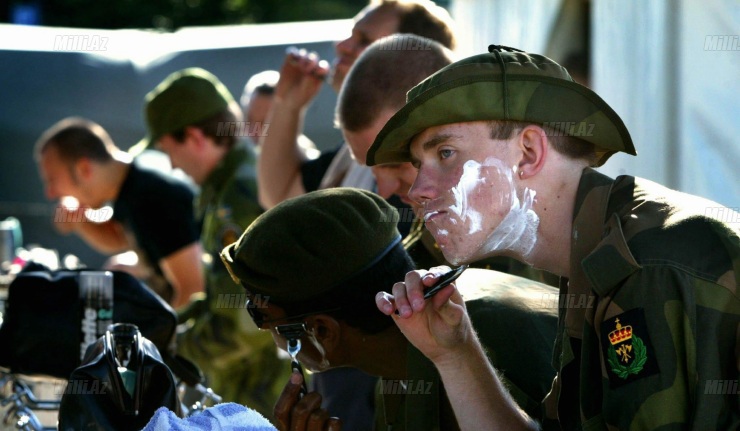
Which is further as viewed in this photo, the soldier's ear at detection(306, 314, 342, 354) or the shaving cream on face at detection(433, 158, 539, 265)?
the soldier's ear at detection(306, 314, 342, 354)

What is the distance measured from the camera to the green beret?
252 centimetres

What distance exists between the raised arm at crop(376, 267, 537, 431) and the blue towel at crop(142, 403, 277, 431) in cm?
41

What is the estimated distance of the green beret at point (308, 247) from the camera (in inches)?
99.3

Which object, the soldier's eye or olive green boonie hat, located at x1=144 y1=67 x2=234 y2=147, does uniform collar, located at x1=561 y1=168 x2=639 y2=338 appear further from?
olive green boonie hat, located at x1=144 y1=67 x2=234 y2=147

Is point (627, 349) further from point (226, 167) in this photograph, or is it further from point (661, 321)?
point (226, 167)

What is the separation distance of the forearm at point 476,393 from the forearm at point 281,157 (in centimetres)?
248

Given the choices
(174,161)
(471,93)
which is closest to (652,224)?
(471,93)

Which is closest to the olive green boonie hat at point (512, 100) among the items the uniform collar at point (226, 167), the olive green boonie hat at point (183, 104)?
the uniform collar at point (226, 167)

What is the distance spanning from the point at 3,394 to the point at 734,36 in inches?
110

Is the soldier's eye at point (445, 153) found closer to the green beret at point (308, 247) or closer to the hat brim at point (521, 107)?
the hat brim at point (521, 107)

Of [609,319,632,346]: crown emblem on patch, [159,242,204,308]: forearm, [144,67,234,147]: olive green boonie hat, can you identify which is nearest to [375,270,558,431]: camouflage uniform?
[609,319,632,346]: crown emblem on patch

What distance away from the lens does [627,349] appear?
1.83m

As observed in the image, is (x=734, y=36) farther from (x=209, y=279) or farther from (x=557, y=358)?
(x=209, y=279)

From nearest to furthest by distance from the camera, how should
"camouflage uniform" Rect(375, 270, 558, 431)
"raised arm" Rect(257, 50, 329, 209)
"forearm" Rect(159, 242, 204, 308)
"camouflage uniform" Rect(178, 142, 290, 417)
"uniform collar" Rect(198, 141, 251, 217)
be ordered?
"camouflage uniform" Rect(375, 270, 558, 431) → "raised arm" Rect(257, 50, 329, 209) → "camouflage uniform" Rect(178, 142, 290, 417) → "forearm" Rect(159, 242, 204, 308) → "uniform collar" Rect(198, 141, 251, 217)
